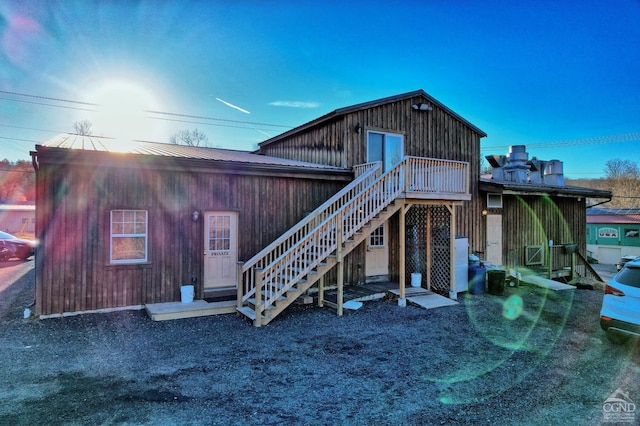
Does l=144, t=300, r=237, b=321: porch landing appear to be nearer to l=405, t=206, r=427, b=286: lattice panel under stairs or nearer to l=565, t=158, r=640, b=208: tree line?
l=405, t=206, r=427, b=286: lattice panel under stairs

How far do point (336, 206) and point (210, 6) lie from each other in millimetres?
6121

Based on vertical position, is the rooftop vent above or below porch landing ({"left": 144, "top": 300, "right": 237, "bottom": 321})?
above

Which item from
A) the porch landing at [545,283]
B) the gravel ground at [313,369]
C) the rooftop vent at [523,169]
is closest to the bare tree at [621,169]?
the rooftop vent at [523,169]

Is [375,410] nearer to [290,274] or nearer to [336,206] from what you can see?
[290,274]

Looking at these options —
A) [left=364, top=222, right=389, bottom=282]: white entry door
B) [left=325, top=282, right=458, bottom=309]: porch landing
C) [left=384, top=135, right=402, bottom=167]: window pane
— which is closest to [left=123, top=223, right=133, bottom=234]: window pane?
[left=325, top=282, right=458, bottom=309]: porch landing

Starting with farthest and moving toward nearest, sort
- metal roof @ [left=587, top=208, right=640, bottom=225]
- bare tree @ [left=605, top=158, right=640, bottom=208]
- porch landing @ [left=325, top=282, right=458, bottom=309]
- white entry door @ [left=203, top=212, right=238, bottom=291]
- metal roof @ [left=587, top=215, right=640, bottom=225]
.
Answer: bare tree @ [left=605, top=158, right=640, bottom=208] → metal roof @ [left=587, top=208, right=640, bottom=225] → metal roof @ [left=587, top=215, right=640, bottom=225] → porch landing @ [left=325, top=282, right=458, bottom=309] → white entry door @ [left=203, top=212, right=238, bottom=291]

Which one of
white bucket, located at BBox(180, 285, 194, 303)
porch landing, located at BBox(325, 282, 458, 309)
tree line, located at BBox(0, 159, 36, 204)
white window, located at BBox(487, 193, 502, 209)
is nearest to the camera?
white bucket, located at BBox(180, 285, 194, 303)

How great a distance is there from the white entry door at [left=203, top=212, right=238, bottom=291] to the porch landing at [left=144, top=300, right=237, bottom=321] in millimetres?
822

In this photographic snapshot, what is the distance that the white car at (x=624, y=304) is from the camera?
5.32 m

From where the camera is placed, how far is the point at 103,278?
304 inches

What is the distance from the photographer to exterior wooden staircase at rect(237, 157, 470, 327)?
7.59 metres

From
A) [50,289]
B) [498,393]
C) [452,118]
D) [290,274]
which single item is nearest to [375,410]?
[498,393]

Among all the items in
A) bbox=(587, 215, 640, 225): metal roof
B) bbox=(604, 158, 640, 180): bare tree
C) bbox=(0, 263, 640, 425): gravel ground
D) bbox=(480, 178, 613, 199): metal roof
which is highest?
bbox=(604, 158, 640, 180): bare tree

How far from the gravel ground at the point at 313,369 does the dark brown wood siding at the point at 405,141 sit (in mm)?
4265
